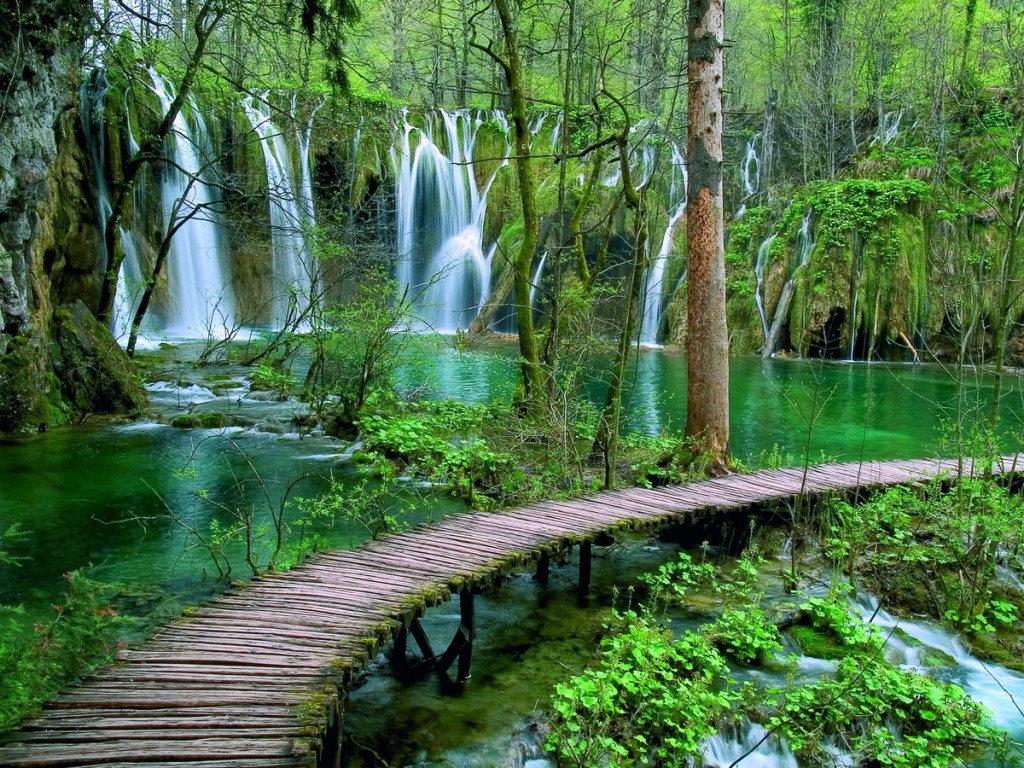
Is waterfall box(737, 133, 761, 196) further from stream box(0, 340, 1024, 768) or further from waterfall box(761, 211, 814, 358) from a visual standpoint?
stream box(0, 340, 1024, 768)

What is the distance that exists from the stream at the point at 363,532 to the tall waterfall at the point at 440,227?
411 inches

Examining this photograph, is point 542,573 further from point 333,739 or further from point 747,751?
point 333,739

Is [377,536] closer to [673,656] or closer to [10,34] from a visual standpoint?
[673,656]

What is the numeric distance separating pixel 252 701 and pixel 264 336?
17856 mm

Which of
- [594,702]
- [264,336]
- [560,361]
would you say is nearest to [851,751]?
[594,702]

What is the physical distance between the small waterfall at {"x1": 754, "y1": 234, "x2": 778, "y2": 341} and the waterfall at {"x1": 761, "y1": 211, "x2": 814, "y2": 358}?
0.34 m

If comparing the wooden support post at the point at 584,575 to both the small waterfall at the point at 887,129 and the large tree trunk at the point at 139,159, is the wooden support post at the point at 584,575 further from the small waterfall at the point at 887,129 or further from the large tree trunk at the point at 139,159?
the small waterfall at the point at 887,129

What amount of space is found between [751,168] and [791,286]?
8.25m

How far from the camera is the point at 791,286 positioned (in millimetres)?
24000

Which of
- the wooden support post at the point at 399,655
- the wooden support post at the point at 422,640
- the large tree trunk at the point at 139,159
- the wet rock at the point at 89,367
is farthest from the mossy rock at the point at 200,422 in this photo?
the wooden support post at the point at 422,640

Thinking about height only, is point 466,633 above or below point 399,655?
above

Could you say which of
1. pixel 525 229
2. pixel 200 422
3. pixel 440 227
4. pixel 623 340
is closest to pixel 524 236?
pixel 525 229

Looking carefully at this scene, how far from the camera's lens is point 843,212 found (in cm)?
2348

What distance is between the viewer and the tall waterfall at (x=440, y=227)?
26406 mm
